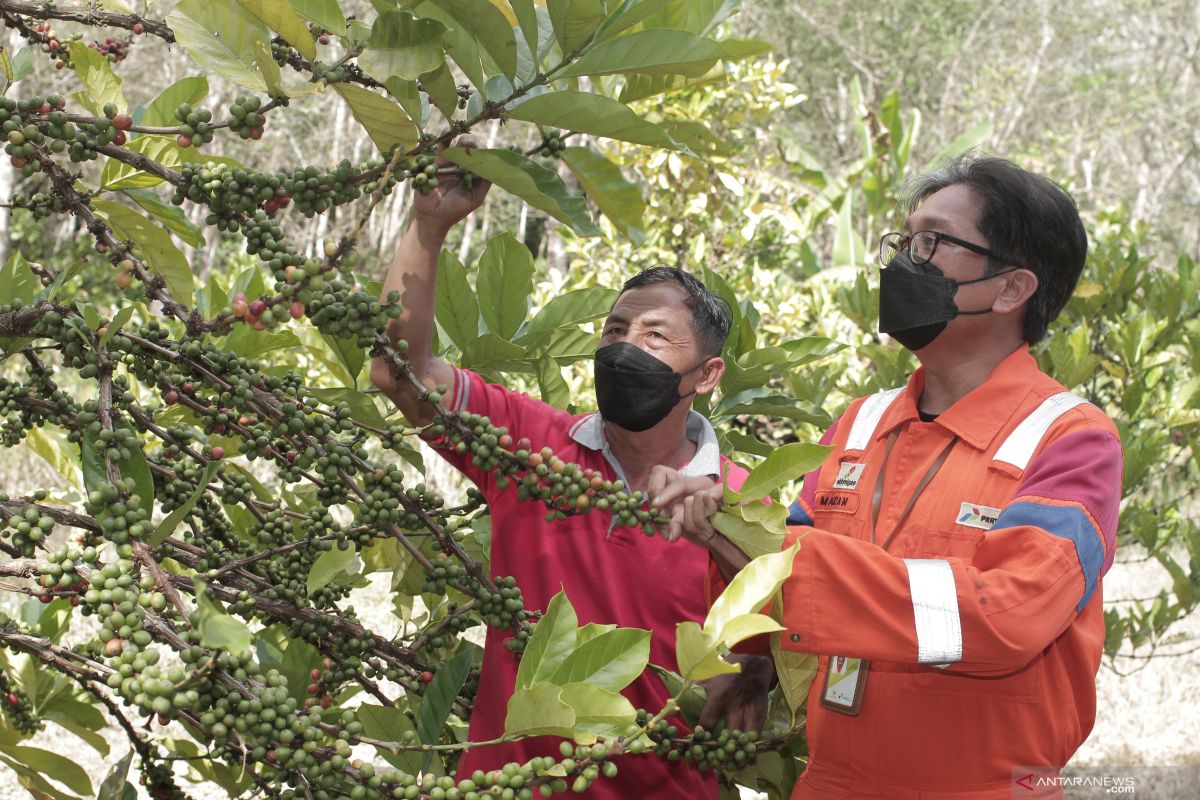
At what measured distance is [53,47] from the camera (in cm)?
179

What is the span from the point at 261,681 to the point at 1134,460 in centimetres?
305

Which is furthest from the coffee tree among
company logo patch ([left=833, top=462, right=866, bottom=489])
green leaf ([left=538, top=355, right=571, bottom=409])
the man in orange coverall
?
company logo patch ([left=833, top=462, right=866, bottom=489])

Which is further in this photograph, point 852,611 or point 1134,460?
point 1134,460

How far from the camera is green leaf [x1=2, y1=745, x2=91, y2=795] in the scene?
208 cm

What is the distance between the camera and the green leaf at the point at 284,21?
1381 millimetres

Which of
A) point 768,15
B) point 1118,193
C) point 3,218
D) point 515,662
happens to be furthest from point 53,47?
point 1118,193

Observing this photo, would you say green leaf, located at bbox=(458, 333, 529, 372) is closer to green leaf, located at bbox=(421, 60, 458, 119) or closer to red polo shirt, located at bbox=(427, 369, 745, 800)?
red polo shirt, located at bbox=(427, 369, 745, 800)

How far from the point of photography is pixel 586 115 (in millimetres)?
1422

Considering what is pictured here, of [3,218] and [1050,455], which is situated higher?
[1050,455]

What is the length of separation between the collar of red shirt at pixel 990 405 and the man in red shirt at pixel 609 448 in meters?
0.41

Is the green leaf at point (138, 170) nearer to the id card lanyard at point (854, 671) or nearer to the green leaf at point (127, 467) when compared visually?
the green leaf at point (127, 467)

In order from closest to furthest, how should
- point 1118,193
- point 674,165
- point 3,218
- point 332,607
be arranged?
1. point 332,607
2. point 674,165
3. point 3,218
4. point 1118,193

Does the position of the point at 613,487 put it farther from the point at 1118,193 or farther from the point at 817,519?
the point at 1118,193

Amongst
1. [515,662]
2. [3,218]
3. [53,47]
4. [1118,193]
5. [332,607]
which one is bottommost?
[1118,193]
